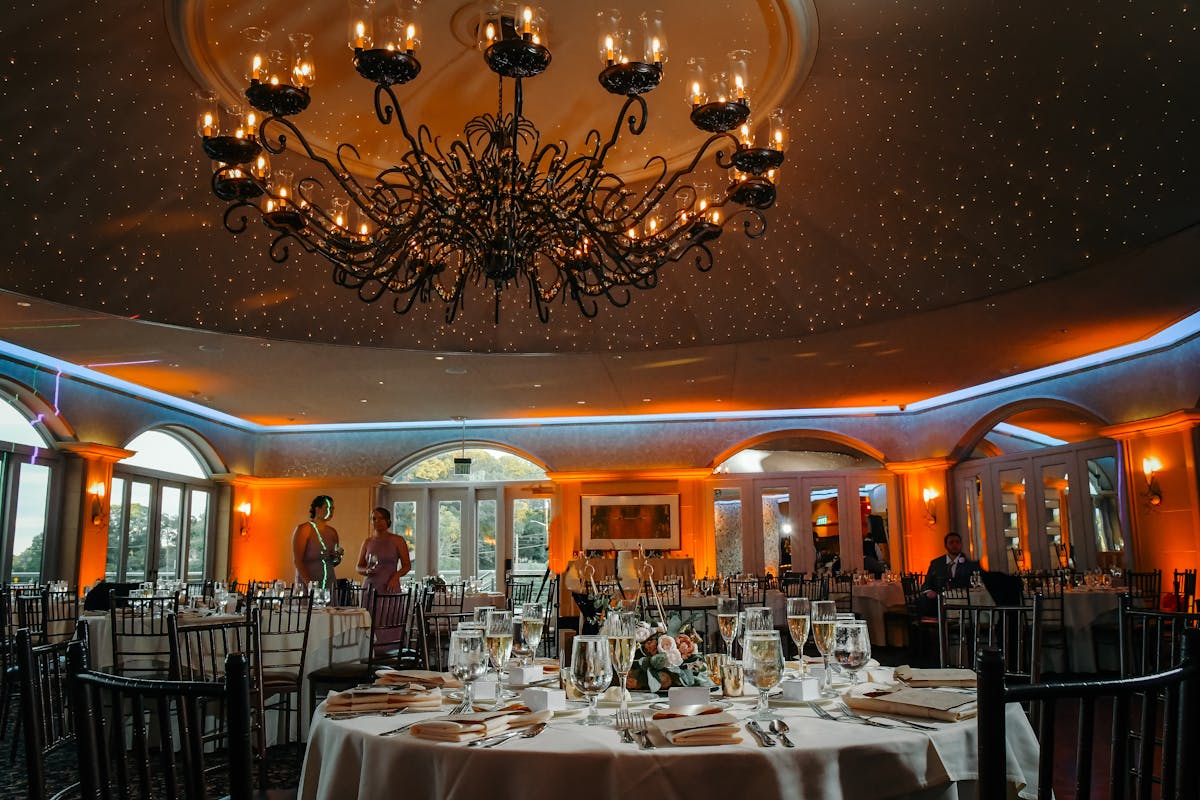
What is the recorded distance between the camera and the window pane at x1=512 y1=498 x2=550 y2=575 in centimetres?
1392

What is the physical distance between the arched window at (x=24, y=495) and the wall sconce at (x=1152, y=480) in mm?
12239

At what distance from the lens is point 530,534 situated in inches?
554

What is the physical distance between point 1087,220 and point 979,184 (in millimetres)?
849

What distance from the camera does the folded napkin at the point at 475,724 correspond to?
193 cm

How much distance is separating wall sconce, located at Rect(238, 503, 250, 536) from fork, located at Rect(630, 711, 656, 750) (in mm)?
12699

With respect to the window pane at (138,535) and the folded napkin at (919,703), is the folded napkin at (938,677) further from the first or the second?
the window pane at (138,535)

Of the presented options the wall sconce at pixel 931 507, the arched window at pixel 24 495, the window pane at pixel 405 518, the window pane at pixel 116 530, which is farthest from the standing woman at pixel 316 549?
the wall sconce at pixel 931 507

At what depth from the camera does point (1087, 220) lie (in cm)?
610

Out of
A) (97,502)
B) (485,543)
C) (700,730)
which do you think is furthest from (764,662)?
(485,543)

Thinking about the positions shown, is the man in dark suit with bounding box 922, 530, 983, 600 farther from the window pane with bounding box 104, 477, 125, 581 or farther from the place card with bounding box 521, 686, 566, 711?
the window pane with bounding box 104, 477, 125, 581

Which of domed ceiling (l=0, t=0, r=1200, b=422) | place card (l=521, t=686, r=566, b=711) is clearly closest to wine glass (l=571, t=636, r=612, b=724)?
place card (l=521, t=686, r=566, b=711)

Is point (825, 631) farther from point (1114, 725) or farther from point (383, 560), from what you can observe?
point (383, 560)

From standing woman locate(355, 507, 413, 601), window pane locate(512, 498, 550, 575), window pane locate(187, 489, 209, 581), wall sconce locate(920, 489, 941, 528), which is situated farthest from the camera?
window pane locate(512, 498, 550, 575)

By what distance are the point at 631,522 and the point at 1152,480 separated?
6.75 meters
